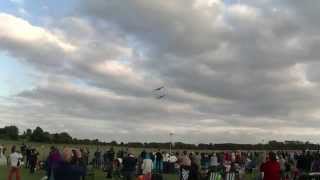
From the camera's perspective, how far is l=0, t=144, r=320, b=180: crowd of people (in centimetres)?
1353

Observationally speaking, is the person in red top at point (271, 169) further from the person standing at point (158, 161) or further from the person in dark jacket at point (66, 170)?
the person standing at point (158, 161)

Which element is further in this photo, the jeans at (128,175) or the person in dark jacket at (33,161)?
the person in dark jacket at (33,161)

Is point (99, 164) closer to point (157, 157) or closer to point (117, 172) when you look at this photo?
point (157, 157)

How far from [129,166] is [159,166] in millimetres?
10609

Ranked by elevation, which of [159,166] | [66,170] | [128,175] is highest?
[159,166]

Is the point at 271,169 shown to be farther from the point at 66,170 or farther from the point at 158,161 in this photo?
the point at 158,161

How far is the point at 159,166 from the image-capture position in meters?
39.4

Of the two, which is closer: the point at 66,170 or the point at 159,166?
the point at 66,170

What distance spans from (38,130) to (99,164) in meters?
65.2

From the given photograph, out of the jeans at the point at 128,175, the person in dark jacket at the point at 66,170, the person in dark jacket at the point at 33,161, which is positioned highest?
the person in dark jacket at the point at 33,161

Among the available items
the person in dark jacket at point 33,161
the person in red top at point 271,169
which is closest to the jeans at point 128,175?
the person in dark jacket at point 33,161

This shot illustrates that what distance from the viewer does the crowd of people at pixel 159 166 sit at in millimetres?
13525

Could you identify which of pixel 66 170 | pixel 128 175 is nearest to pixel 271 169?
pixel 66 170

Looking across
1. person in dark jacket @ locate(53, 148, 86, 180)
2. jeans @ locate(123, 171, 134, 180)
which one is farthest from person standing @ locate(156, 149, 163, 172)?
person in dark jacket @ locate(53, 148, 86, 180)
